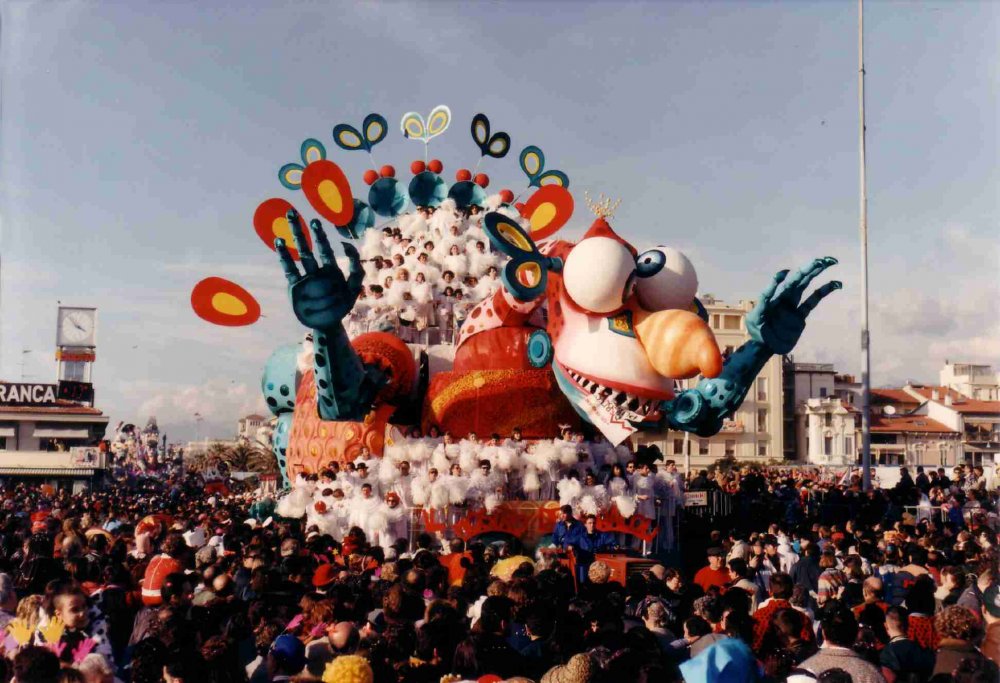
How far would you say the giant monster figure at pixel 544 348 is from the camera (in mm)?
12758

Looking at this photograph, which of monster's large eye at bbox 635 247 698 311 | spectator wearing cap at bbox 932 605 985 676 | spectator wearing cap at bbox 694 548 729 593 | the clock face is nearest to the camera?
spectator wearing cap at bbox 932 605 985 676

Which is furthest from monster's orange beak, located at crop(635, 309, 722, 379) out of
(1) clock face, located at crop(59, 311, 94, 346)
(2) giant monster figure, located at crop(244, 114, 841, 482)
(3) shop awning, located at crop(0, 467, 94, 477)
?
(1) clock face, located at crop(59, 311, 94, 346)

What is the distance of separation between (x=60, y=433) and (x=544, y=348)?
49356 mm

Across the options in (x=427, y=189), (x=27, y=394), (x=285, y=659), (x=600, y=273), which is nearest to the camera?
(x=285, y=659)

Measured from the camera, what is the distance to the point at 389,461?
13.8 metres

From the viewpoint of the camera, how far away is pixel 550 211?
16391 millimetres

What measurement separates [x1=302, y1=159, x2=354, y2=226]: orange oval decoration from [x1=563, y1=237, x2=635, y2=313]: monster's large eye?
356cm

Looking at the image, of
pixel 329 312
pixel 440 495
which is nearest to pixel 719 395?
pixel 440 495

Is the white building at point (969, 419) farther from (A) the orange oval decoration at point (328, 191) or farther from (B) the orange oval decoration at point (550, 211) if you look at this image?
(A) the orange oval decoration at point (328, 191)

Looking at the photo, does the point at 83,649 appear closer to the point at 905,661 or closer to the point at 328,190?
the point at 905,661

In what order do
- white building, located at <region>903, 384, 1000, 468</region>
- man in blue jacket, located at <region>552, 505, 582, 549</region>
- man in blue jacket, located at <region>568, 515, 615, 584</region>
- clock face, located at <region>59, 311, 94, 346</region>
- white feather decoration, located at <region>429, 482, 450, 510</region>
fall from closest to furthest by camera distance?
man in blue jacket, located at <region>568, 515, 615, 584</region>, man in blue jacket, located at <region>552, 505, 582, 549</region>, white feather decoration, located at <region>429, 482, 450, 510</region>, white building, located at <region>903, 384, 1000, 468</region>, clock face, located at <region>59, 311, 94, 346</region>

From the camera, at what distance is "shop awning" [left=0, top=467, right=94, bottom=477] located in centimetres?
4394

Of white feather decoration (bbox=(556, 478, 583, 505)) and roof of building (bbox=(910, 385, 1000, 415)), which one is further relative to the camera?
roof of building (bbox=(910, 385, 1000, 415))

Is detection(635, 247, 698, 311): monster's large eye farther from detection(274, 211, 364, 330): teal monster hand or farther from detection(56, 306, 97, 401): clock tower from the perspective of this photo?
detection(56, 306, 97, 401): clock tower
